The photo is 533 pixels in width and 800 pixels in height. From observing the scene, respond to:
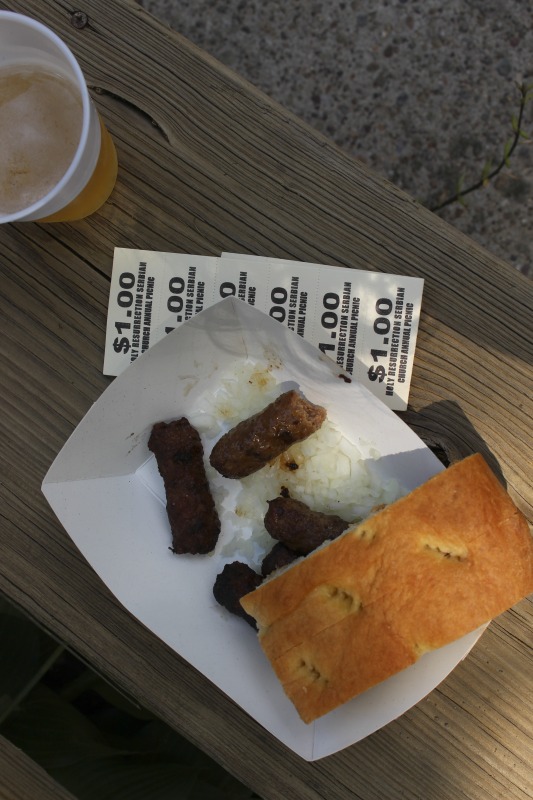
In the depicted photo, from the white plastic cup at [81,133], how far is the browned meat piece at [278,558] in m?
0.96

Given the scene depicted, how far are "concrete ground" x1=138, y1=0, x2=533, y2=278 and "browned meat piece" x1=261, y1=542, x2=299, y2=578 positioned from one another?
4.29 feet

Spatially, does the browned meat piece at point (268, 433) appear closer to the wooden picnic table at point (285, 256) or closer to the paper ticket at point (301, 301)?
the paper ticket at point (301, 301)

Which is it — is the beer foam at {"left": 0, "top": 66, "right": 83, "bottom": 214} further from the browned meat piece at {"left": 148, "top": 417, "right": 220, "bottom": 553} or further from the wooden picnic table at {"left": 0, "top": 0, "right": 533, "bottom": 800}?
the browned meat piece at {"left": 148, "top": 417, "right": 220, "bottom": 553}

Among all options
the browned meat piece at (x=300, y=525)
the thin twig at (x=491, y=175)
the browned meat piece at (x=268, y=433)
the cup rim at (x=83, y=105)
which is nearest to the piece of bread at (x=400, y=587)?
the browned meat piece at (x=300, y=525)

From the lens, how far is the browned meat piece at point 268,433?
157 centimetres

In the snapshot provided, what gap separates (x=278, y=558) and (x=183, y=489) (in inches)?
11.3

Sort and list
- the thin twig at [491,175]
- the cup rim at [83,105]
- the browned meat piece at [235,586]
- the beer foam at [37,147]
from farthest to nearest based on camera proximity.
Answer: the thin twig at [491,175], the browned meat piece at [235,586], the beer foam at [37,147], the cup rim at [83,105]

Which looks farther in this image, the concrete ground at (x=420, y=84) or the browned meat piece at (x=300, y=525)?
the concrete ground at (x=420, y=84)

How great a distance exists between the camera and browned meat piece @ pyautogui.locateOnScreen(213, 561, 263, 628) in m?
1.62

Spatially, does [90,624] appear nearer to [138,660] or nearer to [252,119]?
[138,660]

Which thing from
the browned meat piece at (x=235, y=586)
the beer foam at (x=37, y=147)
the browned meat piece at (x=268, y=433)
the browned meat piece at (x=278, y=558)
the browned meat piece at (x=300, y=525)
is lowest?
the browned meat piece at (x=235, y=586)

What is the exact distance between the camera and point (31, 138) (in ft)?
4.94

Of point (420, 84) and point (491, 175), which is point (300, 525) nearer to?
point (491, 175)

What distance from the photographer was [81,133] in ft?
4.81
